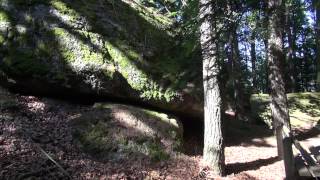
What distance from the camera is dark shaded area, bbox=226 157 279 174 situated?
1087 centimetres

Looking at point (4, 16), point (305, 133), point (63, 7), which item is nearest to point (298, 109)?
point (305, 133)

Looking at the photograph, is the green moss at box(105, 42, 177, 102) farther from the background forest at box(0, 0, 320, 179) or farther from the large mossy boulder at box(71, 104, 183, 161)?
the large mossy boulder at box(71, 104, 183, 161)

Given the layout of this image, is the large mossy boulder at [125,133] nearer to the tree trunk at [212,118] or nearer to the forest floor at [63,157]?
the forest floor at [63,157]

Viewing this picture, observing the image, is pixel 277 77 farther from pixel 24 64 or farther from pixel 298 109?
pixel 298 109

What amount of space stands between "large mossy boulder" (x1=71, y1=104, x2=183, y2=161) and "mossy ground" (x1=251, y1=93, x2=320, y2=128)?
778 cm

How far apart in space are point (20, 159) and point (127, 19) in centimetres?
679

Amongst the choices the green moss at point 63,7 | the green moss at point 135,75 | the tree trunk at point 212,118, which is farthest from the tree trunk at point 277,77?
the green moss at point 63,7

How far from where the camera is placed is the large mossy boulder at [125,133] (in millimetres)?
9594

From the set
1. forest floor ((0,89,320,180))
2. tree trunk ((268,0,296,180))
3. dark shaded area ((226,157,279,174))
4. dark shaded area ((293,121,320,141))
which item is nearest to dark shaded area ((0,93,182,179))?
forest floor ((0,89,320,180))

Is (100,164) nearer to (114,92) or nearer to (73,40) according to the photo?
(114,92)

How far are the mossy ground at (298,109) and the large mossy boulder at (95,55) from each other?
6.62 meters

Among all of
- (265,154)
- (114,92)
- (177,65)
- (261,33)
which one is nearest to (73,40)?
(114,92)

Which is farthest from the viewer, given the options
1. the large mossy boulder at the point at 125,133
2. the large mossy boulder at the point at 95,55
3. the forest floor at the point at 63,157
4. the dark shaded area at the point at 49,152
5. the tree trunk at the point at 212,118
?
the large mossy boulder at the point at 95,55

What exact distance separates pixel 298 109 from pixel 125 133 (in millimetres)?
12272
